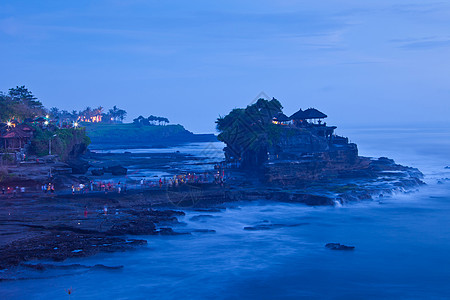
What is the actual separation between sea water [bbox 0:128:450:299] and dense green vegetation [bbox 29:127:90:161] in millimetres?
27402

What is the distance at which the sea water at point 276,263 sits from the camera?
23.8 m

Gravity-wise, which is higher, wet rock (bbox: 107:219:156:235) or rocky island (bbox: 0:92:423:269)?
rocky island (bbox: 0:92:423:269)

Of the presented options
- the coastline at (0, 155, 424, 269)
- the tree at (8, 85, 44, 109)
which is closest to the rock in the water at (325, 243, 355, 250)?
the coastline at (0, 155, 424, 269)

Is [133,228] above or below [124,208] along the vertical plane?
below

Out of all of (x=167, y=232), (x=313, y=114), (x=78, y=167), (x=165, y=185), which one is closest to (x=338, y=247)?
(x=167, y=232)

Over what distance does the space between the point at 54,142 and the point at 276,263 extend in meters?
41.2

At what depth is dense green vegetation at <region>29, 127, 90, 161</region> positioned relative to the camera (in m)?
56.8

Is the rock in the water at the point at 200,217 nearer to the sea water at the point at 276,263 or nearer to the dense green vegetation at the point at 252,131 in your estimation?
the sea water at the point at 276,263

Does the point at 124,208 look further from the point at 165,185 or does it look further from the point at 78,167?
the point at 78,167

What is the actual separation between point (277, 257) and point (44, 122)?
49349mm

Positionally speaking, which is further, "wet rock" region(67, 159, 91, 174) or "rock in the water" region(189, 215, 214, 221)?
"wet rock" region(67, 159, 91, 174)

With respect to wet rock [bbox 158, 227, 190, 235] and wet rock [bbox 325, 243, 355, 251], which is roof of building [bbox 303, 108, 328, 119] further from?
wet rock [bbox 158, 227, 190, 235]

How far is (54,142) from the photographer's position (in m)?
58.8

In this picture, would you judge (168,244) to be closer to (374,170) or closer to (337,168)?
(337,168)
